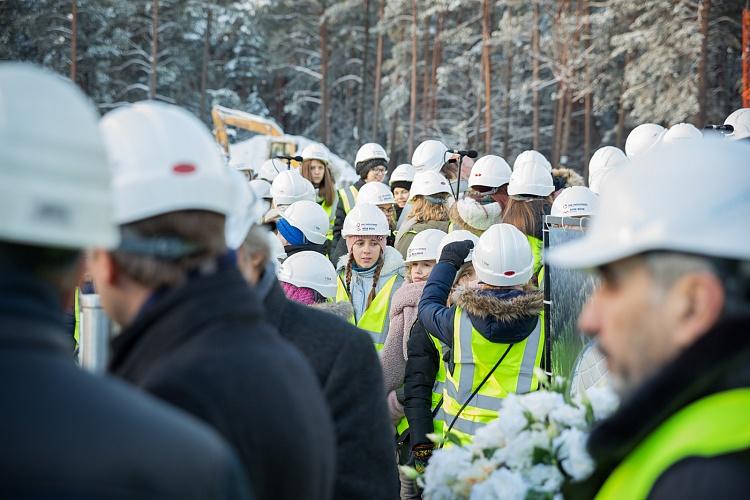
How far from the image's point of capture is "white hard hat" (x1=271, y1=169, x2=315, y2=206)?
10836 millimetres

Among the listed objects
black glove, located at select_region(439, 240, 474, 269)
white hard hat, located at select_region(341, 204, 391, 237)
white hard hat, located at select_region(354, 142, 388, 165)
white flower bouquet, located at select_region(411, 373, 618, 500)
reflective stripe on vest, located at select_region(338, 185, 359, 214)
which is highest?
white hard hat, located at select_region(354, 142, 388, 165)

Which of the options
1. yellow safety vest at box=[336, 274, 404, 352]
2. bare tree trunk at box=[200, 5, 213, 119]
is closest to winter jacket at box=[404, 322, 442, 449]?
yellow safety vest at box=[336, 274, 404, 352]

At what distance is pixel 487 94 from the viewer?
39.4m

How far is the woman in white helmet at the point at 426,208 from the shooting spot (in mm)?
9258

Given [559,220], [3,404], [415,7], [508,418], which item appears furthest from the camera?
[415,7]

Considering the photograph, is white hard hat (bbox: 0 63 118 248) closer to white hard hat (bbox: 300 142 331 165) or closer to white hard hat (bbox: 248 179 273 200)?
white hard hat (bbox: 248 179 273 200)

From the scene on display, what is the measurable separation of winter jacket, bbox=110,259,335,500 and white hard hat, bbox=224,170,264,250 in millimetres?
670

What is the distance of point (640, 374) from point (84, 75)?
1961 inches

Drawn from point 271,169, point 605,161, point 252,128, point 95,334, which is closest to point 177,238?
point 95,334

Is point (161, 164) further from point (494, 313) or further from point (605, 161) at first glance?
point (605, 161)

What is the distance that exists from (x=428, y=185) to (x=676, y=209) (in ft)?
25.9

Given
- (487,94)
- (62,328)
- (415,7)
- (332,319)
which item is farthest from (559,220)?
(415,7)

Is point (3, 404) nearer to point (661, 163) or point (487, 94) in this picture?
point (661, 163)

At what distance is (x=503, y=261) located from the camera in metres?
5.78
